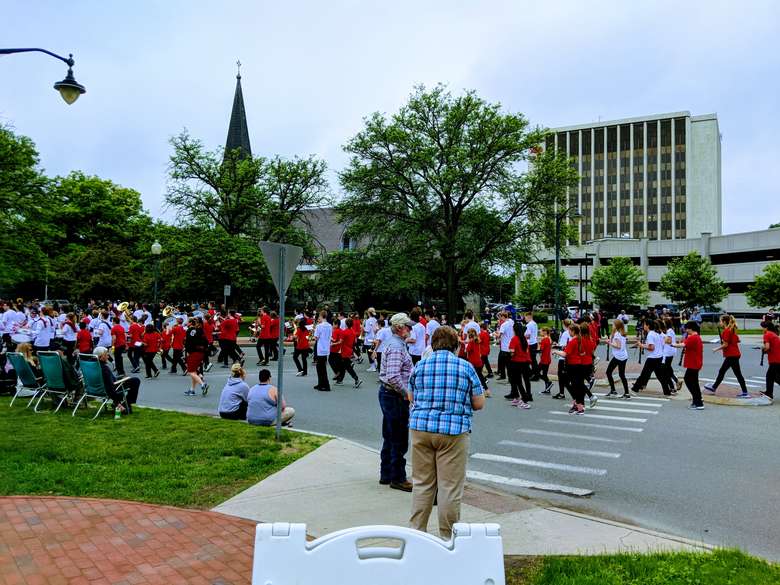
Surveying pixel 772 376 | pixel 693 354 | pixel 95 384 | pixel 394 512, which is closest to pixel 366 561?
pixel 394 512

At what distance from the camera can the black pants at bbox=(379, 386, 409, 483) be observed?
683 cm

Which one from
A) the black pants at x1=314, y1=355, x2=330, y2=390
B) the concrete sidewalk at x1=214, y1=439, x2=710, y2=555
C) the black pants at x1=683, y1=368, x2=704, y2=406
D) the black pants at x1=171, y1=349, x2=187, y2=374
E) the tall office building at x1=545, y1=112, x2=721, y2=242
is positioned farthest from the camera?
the tall office building at x1=545, y1=112, x2=721, y2=242

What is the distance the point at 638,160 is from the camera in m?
122

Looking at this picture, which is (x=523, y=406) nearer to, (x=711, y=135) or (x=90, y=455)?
(x=90, y=455)

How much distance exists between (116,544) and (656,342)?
12994mm

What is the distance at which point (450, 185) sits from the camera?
3641cm

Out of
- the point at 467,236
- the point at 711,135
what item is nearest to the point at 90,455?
the point at 467,236

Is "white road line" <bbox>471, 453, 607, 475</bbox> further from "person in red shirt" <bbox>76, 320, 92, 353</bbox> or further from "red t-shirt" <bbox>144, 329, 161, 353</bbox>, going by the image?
"person in red shirt" <bbox>76, 320, 92, 353</bbox>

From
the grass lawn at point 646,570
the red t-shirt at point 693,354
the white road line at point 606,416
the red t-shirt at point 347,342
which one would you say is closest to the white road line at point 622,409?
the white road line at point 606,416

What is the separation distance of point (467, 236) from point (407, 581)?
35.8 metres

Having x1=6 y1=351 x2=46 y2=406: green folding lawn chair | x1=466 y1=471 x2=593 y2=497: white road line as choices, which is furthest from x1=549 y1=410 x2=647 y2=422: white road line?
x1=6 y1=351 x2=46 y2=406: green folding lawn chair

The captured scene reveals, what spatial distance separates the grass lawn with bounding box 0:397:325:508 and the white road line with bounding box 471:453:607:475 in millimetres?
2340

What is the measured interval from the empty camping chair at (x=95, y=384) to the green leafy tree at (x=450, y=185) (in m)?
27.2

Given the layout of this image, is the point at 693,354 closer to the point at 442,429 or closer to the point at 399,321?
the point at 399,321
